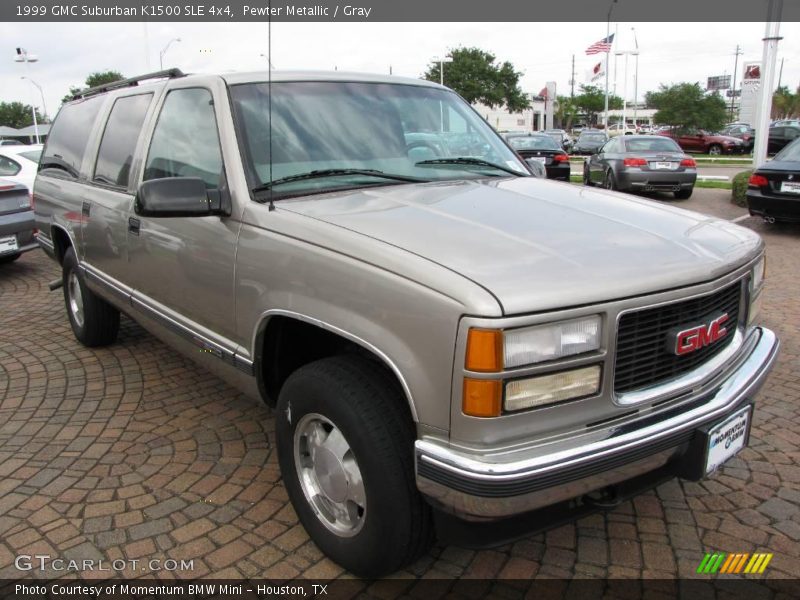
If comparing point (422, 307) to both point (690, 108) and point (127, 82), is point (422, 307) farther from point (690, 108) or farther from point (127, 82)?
point (690, 108)

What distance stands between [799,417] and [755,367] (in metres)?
1.53

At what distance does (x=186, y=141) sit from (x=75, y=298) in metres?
2.58

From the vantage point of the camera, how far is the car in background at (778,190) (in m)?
9.20

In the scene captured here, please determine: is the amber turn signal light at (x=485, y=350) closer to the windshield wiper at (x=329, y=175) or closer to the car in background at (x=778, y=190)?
the windshield wiper at (x=329, y=175)

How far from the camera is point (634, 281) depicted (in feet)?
6.84

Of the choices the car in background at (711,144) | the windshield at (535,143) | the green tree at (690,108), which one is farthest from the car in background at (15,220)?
the green tree at (690,108)

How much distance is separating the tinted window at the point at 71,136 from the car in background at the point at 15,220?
2.47 m

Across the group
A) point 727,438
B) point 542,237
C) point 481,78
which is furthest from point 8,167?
point 481,78

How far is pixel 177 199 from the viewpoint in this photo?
2.77 m

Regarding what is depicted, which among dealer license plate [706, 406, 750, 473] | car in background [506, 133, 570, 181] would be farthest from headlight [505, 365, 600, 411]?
car in background [506, 133, 570, 181]

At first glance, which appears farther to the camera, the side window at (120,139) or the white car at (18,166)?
the white car at (18,166)

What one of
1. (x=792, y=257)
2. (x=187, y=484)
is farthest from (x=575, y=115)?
(x=187, y=484)

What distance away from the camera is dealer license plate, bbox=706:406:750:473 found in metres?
2.28

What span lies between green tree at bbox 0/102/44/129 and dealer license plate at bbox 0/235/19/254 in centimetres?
9490
